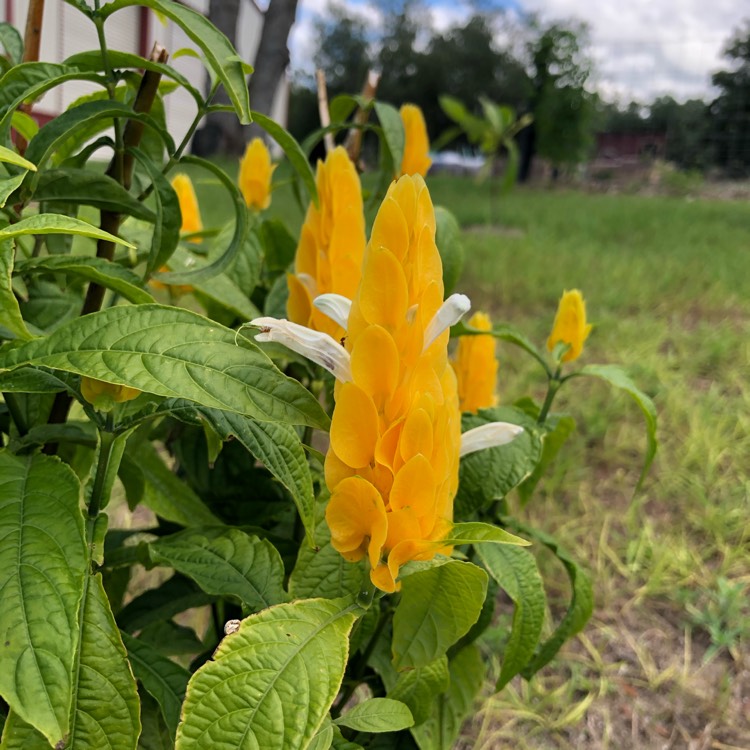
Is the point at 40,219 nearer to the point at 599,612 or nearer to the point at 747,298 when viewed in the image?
the point at 599,612

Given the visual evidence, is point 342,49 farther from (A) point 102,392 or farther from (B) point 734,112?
(A) point 102,392

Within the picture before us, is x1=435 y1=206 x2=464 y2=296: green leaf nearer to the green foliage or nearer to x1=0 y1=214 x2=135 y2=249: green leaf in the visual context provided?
the green foliage

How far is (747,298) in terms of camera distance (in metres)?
3.84

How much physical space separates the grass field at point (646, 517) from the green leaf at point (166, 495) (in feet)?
2.43

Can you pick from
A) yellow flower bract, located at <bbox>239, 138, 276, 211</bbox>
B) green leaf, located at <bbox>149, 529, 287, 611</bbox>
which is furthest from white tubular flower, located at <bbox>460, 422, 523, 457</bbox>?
yellow flower bract, located at <bbox>239, 138, 276, 211</bbox>

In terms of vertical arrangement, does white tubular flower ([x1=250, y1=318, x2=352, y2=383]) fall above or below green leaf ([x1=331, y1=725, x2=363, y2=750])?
above

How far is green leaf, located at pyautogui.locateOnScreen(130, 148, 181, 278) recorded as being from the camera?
0.64 metres

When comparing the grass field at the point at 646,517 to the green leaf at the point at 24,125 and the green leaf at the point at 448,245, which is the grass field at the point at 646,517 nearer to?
the green leaf at the point at 448,245

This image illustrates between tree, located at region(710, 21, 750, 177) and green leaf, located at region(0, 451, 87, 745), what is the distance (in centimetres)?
1858

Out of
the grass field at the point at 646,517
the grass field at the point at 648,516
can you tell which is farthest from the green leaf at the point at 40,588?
the grass field at the point at 648,516

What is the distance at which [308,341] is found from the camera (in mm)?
499

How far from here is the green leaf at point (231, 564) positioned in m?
0.60

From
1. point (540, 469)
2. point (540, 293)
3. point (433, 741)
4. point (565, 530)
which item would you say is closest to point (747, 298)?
point (540, 293)

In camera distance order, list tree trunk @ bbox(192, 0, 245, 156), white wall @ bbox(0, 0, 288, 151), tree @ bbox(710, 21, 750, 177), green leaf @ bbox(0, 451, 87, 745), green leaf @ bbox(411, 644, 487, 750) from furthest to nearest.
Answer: tree @ bbox(710, 21, 750, 177) → tree trunk @ bbox(192, 0, 245, 156) → white wall @ bbox(0, 0, 288, 151) → green leaf @ bbox(411, 644, 487, 750) → green leaf @ bbox(0, 451, 87, 745)
